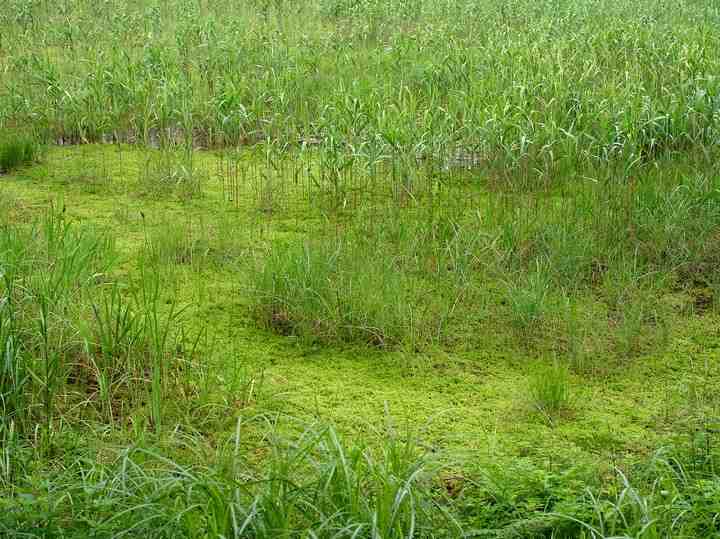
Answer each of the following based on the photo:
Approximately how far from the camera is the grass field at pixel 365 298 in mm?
2805

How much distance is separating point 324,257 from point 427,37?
5227mm

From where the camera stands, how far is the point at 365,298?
4.40 metres

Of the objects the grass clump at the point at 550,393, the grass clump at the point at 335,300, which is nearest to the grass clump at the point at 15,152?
the grass clump at the point at 335,300

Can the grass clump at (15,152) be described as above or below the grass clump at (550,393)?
above

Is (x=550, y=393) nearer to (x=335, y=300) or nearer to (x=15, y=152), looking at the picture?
(x=335, y=300)

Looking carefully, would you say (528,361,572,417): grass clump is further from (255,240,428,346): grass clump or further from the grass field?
(255,240,428,346): grass clump

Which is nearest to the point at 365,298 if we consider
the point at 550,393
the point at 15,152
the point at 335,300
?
the point at 335,300

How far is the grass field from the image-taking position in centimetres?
280

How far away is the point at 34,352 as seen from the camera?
12.1 ft

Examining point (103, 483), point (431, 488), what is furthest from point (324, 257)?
point (103, 483)

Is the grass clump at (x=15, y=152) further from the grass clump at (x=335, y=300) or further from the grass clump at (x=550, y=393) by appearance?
the grass clump at (x=550, y=393)

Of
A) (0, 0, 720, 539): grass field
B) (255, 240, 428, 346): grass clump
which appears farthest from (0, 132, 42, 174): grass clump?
(255, 240, 428, 346): grass clump

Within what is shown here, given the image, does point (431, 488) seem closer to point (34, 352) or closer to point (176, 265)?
point (34, 352)

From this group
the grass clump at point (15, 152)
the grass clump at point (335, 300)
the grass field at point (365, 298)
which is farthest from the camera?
the grass clump at point (15, 152)
